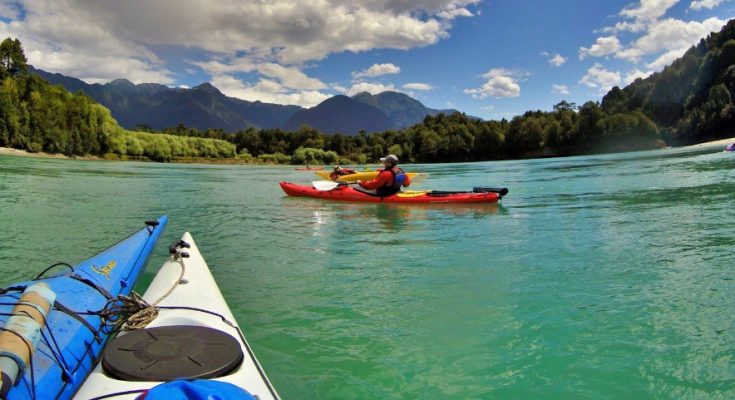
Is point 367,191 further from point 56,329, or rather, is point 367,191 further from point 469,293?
point 56,329

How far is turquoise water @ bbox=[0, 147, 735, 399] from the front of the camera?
4219 mm

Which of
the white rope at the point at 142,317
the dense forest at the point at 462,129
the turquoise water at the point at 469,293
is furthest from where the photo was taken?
the dense forest at the point at 462,129

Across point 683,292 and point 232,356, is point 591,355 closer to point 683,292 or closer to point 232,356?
point 683,292

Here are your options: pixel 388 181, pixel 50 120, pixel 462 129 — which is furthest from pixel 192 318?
pixel 462 129

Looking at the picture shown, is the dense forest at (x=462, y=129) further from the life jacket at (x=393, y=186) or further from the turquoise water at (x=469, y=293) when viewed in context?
the turquoise water at (x=469, y=293)

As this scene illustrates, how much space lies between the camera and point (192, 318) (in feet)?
12.3

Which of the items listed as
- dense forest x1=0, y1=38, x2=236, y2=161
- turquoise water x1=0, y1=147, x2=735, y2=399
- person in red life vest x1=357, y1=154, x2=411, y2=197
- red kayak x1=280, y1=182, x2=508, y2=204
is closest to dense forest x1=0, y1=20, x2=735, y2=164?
dense forest x1=0, y1=38, x2=236, y2=161

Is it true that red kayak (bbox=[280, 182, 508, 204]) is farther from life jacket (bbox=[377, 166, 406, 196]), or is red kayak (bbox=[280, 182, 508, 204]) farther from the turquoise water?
the turquoise water

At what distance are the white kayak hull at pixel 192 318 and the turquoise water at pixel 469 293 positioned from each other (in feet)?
2.65

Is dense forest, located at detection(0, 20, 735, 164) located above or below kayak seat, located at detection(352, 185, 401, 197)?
above

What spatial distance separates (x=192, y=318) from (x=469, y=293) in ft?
12.7

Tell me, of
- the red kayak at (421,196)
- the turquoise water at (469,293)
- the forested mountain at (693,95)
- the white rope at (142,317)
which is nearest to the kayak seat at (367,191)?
the red kayak at (421,196)

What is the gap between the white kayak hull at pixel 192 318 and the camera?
2.71 m

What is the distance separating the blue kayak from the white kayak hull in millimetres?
321
